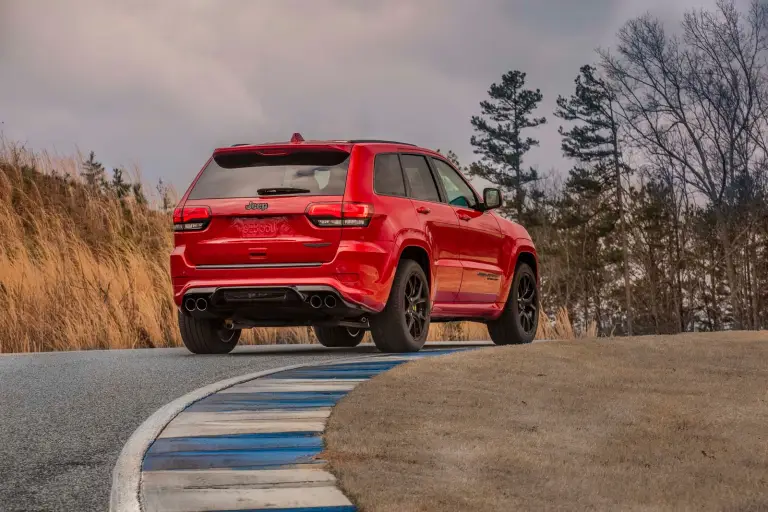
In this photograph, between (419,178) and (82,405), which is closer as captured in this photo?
(82,405)

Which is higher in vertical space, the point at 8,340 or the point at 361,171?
the point at 361,171

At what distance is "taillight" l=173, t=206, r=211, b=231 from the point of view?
9.95 meters

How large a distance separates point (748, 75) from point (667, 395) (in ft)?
115

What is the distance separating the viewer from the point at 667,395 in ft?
27.5

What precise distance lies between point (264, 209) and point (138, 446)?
447cm

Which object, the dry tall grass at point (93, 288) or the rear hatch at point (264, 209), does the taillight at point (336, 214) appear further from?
the dry tall grass at point (93, 288)

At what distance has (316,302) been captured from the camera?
9.78 m

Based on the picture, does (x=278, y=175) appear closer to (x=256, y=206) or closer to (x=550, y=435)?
(x=256, y=206)

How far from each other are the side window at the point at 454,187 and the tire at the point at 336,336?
7.71 ft

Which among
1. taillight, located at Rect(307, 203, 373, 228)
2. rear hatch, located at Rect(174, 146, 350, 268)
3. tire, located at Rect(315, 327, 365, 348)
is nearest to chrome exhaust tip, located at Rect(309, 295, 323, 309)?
rear hatch, located at Rect(174, 146, 350, 268)

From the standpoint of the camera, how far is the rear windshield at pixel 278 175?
32.3 feet

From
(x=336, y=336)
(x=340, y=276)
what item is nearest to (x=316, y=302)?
(x=340, y=276)

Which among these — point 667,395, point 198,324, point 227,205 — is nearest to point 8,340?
point 198,324

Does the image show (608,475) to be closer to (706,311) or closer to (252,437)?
(252,437)
